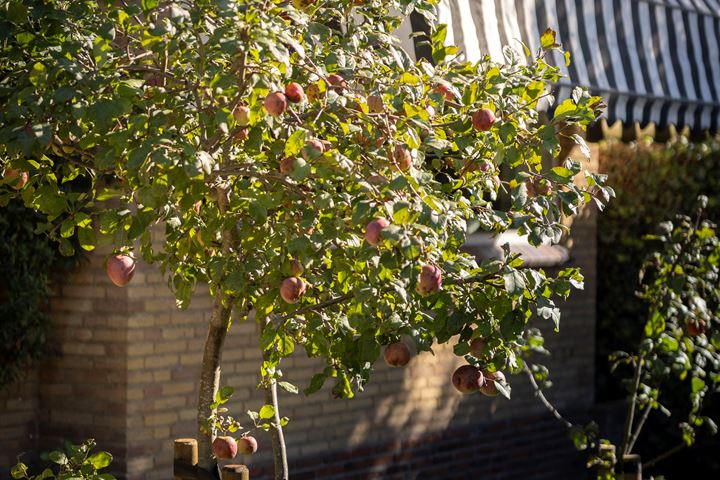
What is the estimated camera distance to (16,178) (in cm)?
364

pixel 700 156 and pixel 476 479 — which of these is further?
pixel 700 156

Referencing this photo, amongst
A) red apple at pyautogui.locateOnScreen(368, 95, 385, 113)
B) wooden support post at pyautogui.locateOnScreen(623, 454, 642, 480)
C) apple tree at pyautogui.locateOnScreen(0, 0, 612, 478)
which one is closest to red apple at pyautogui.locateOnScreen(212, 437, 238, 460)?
apple tree at pyautogui.locateOnScreen(0, 0, 612, 478)

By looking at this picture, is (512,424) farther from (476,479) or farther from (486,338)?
(486,338)

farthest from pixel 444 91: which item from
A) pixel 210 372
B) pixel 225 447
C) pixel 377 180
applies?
pixel 225 447

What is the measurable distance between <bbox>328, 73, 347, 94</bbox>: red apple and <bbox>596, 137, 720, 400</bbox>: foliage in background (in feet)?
22.4

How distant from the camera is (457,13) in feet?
25.0

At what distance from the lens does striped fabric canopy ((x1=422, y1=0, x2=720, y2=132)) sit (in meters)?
7.91

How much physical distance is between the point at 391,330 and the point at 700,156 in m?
7.24

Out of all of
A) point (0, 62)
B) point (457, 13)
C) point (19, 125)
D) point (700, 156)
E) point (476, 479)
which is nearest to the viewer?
point (19, 125)

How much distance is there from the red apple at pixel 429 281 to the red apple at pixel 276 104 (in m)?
0.55

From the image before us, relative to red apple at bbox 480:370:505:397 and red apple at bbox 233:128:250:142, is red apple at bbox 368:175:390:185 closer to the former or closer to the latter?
red apple at bbox 233:128:250:142

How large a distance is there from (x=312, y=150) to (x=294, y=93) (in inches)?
6.8

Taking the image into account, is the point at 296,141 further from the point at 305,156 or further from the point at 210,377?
the point at 210,377

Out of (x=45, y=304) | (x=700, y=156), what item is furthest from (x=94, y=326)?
(x=700, y=156)
